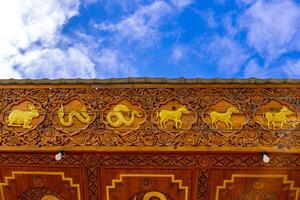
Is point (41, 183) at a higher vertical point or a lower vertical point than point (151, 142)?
lower

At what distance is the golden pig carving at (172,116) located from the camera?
192 inches

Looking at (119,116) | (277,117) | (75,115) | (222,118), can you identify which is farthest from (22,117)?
(277,117)

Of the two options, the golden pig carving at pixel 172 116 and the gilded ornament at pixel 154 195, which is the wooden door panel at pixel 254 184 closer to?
the gilded ornament at pixel 154 195

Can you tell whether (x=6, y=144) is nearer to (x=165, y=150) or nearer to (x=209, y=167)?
(x=165, y=150)

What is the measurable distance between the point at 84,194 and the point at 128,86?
139cm

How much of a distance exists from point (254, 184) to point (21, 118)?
9.31ft

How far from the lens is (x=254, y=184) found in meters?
4.87

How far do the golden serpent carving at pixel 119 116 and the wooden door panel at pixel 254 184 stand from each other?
44.0 inches

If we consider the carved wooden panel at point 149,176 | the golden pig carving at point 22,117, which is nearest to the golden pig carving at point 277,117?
the carved wooden panel at point 149,176

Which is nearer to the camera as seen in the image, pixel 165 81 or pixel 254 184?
pixel 254 184

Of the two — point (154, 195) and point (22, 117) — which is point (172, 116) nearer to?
point (154, 195)

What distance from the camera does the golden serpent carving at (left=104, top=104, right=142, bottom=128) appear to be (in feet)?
16.1

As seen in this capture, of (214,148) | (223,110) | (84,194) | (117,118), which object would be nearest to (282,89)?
(223,110)

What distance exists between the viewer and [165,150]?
4.64m
